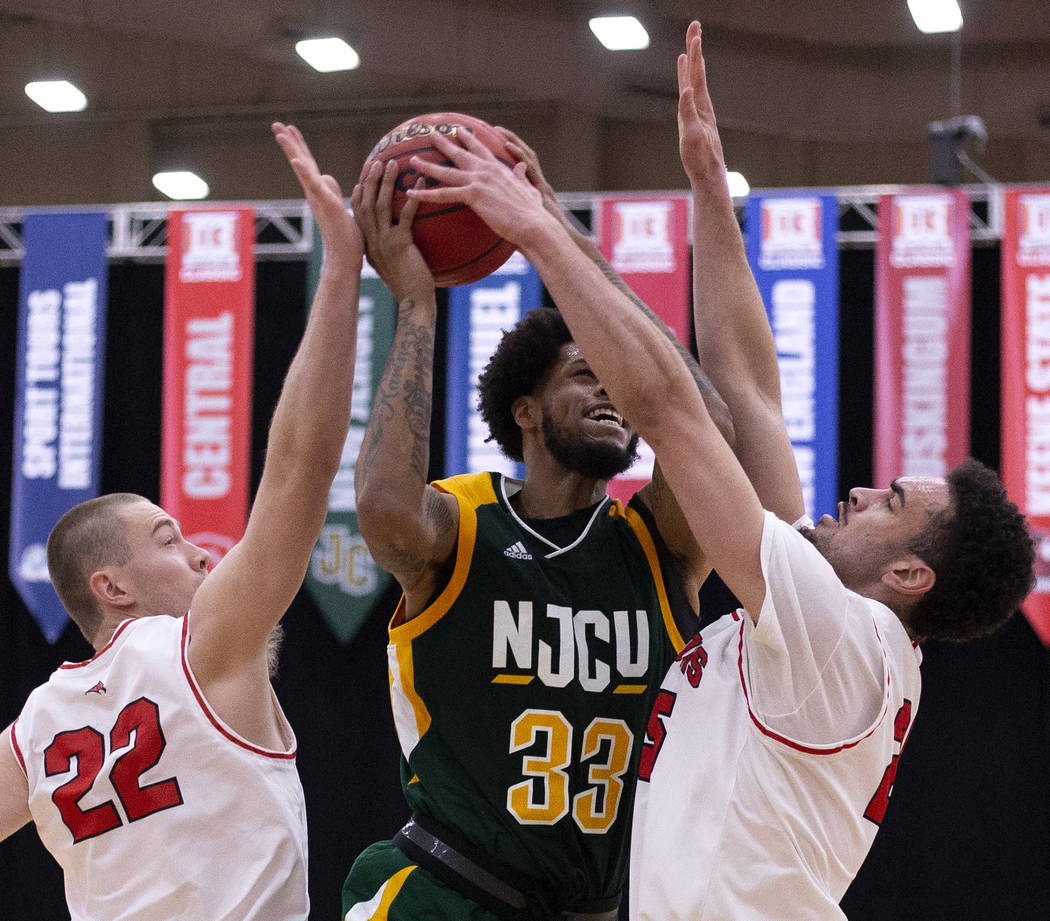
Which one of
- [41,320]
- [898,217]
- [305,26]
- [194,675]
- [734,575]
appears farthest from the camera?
[305,26]

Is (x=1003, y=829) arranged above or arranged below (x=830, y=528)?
below

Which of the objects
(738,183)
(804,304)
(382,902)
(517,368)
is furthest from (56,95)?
(382,902)

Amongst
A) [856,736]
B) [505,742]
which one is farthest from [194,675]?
[856,736]

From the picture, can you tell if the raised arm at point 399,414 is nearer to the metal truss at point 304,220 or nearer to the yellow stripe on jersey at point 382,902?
the yellow stripe on jersey at point 382,902

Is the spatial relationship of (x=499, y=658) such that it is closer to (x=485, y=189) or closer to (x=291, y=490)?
(x=291, y=490)

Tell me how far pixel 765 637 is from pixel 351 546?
18.0 ft

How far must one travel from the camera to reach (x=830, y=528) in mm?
2986

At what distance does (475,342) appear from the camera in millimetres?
7594

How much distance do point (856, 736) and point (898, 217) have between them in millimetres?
5362

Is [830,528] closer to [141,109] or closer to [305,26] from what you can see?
[305,26]

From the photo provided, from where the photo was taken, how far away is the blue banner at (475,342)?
7.47m

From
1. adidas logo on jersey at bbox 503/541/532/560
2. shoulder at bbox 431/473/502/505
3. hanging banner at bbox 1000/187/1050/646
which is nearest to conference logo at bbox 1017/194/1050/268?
hanging banner at bbox 1000/187/1050/646

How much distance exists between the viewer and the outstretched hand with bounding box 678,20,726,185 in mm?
3088

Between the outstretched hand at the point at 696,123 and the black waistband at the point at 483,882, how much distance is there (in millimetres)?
1555
